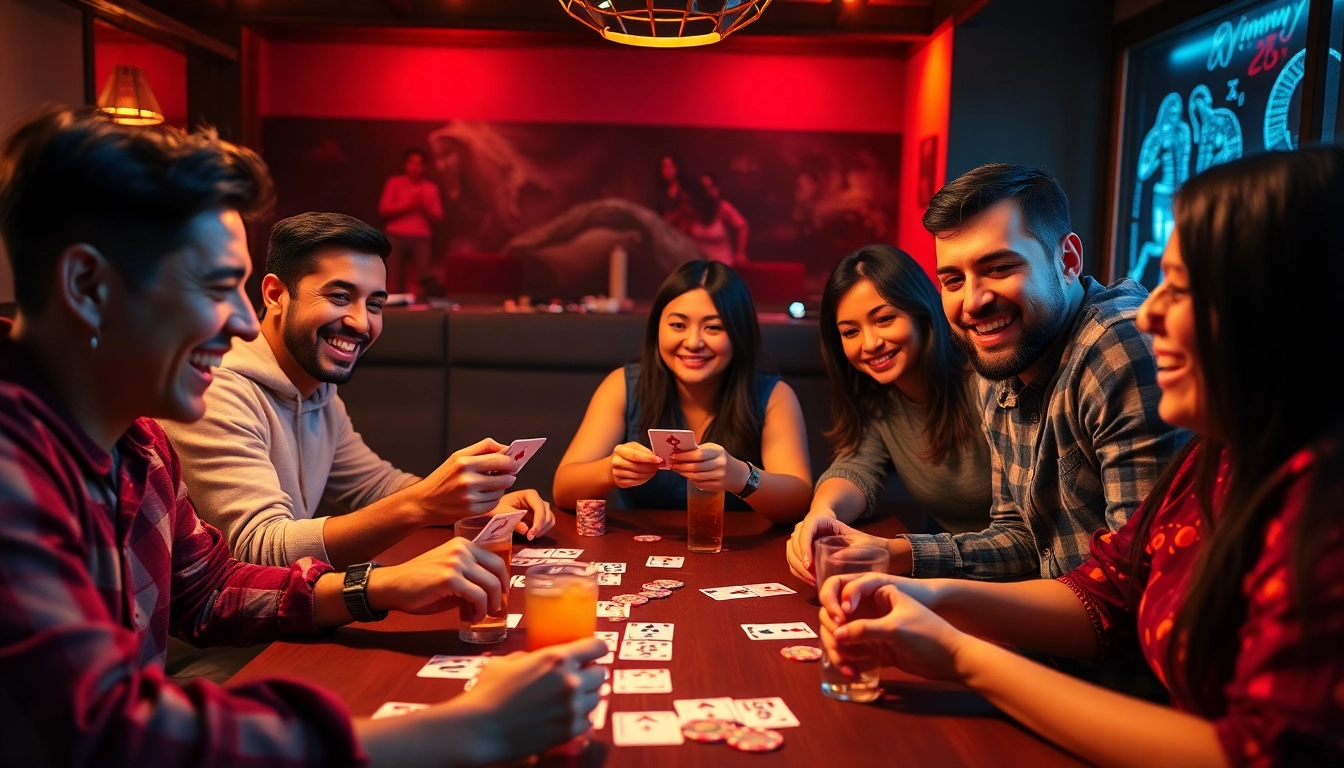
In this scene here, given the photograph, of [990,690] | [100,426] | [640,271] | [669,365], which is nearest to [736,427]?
[669,365]

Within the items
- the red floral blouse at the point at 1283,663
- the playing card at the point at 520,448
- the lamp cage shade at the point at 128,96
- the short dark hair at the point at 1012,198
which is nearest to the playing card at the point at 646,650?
the playing card at the point at 520,448

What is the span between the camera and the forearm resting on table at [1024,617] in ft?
4.69

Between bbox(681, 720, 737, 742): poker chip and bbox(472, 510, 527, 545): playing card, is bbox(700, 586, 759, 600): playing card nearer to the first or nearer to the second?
bbox(472, 510, 527, 545): playing card

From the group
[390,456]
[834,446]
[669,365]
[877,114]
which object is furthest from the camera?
[877,114]

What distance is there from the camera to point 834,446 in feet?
9.00

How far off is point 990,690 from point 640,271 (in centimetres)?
645

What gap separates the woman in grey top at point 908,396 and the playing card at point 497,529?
3.60 ft

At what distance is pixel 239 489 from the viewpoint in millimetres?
1967

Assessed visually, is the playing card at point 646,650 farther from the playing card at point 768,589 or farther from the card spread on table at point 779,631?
the playing card at point 768,589

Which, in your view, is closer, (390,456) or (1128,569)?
(1128,569)

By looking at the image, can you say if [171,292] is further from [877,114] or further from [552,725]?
[877,114]

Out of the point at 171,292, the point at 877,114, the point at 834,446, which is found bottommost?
the point at 834,446

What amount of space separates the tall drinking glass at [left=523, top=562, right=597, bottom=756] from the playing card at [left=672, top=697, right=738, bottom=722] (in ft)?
0.49

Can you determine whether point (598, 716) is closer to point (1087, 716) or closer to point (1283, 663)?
point (1087, 716)
